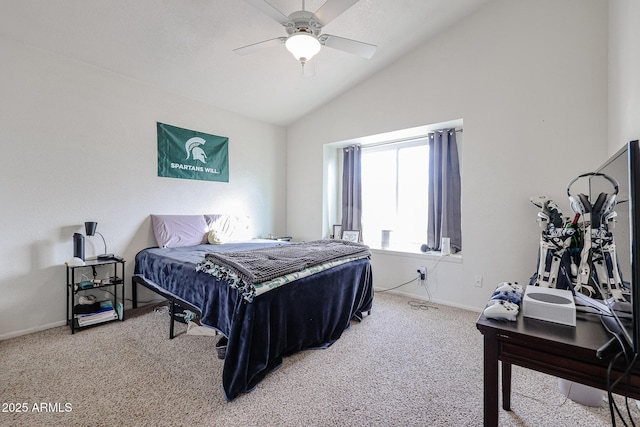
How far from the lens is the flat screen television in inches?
30.6

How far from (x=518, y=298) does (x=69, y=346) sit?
10.6 ft

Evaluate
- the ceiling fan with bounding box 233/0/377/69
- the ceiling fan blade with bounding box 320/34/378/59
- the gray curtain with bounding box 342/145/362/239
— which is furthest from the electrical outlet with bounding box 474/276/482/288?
the ceiling fan with bounding box 233/0/377/69

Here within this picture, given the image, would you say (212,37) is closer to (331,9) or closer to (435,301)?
(331,9)

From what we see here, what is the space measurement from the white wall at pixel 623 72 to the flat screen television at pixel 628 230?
37.9 inches

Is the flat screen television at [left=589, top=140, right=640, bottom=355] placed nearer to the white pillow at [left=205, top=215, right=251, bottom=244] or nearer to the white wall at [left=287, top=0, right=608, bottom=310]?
the white wall at [left=287, top=0, right=608, bottom=310]

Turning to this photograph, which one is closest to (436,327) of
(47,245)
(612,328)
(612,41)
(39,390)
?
(612,328)

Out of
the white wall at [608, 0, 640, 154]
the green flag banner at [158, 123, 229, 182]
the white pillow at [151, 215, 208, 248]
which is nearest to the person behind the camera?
the white wall at [608, 0, 640, 154]

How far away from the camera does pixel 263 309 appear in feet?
5.75

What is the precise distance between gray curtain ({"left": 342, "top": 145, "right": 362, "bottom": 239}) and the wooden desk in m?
3.22

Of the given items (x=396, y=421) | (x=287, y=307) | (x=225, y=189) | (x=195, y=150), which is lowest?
(x=396, y=421)

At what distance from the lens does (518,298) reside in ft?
4.16

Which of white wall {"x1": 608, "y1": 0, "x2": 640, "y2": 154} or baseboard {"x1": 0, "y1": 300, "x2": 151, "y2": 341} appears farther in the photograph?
baseboard {"x1": 0, "y1": 300, "x2": 151, "y2": 341}

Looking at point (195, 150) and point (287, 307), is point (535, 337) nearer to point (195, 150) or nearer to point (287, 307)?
point (287, 307)

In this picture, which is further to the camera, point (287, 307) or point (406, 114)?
point (406, 114)
